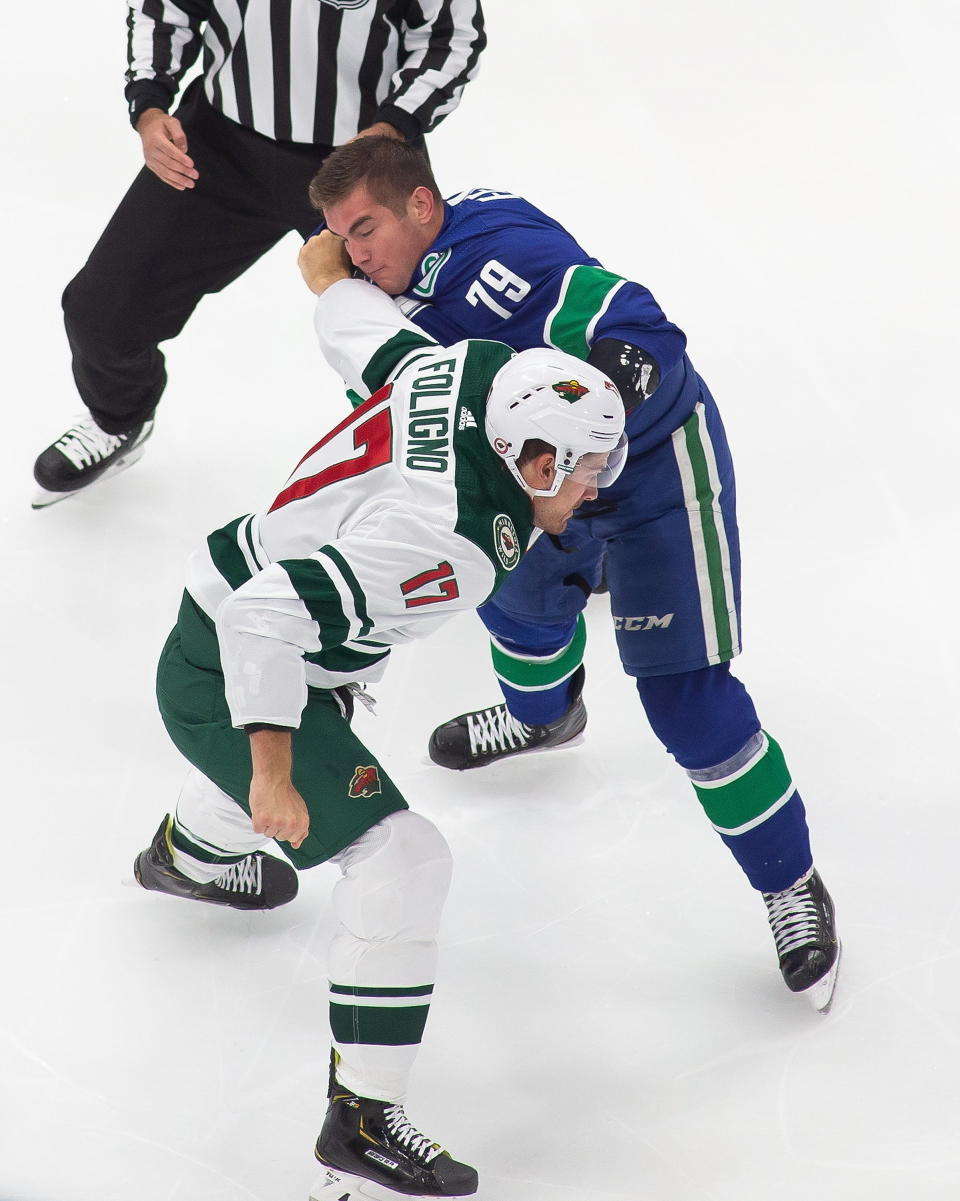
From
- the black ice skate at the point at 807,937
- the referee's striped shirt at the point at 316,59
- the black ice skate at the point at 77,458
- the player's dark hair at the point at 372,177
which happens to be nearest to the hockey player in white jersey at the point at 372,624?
the player's dark hair at the point at 372,177

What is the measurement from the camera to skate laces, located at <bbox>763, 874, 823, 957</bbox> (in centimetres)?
251

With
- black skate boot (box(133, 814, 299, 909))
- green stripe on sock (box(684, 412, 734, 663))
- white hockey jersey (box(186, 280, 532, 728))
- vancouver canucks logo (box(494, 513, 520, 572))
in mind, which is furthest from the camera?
black skate boot (box(133, 814, 299, 909))

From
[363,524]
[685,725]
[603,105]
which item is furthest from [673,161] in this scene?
[363,524]

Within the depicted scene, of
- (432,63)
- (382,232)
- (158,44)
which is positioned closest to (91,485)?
(158,44)

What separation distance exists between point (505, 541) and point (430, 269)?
0.65m

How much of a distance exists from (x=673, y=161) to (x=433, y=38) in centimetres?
206

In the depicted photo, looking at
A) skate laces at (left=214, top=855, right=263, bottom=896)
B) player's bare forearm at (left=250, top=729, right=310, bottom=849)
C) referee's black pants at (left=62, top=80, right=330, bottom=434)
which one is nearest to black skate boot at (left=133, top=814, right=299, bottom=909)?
skate laces at (left=214, top=855, right=263, bottom=896)

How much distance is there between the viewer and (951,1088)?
2.34 metres

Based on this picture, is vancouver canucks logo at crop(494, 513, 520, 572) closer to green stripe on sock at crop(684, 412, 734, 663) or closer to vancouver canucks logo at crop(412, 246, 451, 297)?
green stripe on sock at crop(684, 412, 734, 663)

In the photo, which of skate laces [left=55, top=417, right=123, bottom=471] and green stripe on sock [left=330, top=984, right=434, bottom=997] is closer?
green stripe on sock [left=330, top=984, right=434, bottom=997]

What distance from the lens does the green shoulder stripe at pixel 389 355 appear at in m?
2.36

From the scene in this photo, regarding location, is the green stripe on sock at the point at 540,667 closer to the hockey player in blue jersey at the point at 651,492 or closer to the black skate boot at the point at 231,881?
the hockey player in blue jersey at the point at 651,492

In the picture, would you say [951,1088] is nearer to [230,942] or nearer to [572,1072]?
[572,1072]

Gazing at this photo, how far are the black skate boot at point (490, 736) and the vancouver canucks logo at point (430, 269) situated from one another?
0.94 metres
